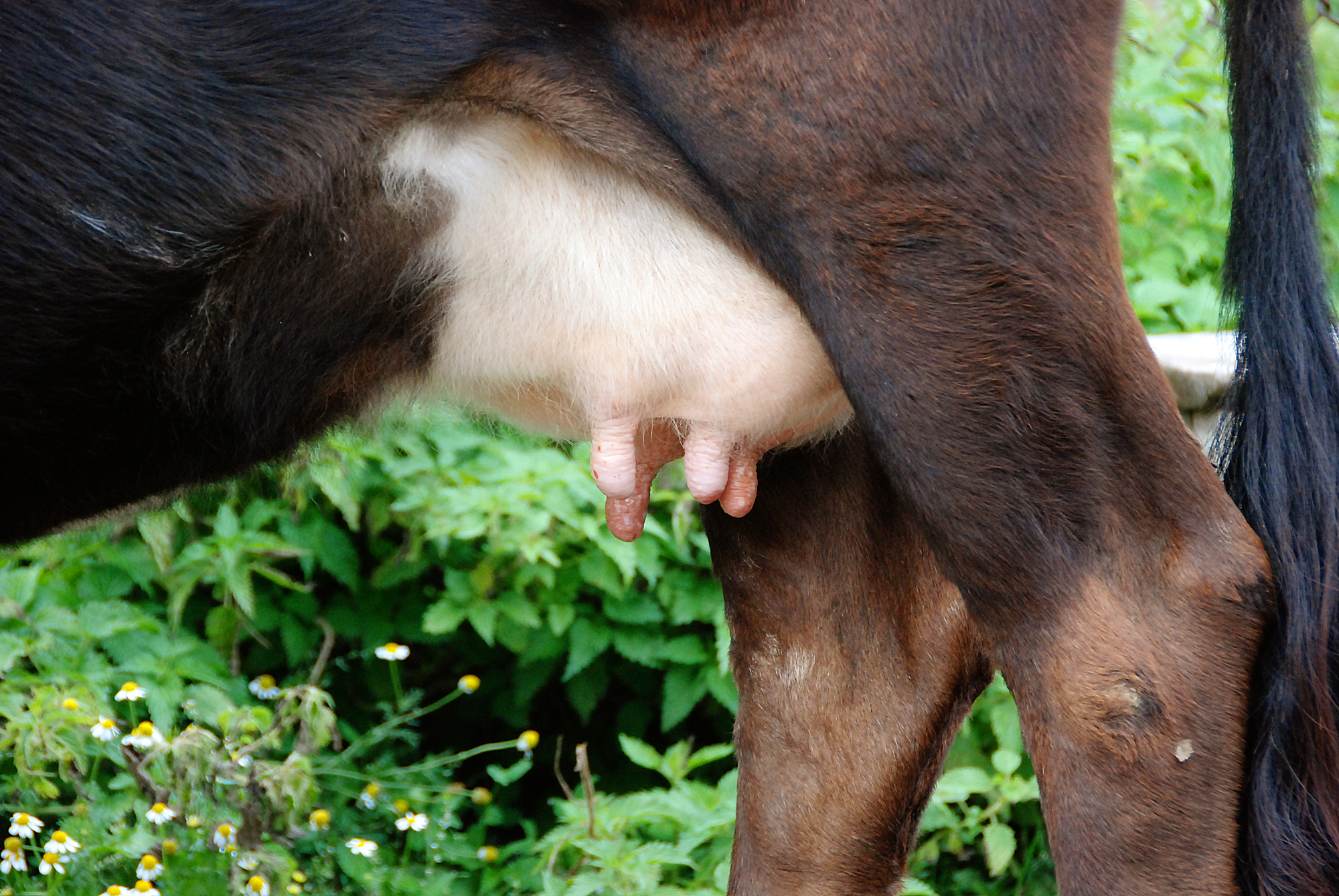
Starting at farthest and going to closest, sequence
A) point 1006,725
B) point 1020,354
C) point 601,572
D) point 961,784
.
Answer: point 601,572, point 1006,725, point 961,784, point 1020,354

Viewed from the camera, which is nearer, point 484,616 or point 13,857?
point 13,857

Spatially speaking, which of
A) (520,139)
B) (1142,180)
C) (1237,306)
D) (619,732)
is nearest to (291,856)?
(619,732)

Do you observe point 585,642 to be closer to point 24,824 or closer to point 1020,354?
point 24,824

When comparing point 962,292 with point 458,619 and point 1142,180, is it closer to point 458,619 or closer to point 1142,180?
point 458,619

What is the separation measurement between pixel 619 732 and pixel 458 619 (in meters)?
0.60

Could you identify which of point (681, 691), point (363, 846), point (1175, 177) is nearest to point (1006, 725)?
point (681, 691)

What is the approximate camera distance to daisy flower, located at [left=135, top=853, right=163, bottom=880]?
2.15 meters

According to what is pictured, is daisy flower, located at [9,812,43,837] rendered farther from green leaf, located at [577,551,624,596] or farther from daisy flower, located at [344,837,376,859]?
green leaf, located at [577,551,624,596]

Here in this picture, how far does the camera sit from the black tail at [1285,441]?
5.38 ft

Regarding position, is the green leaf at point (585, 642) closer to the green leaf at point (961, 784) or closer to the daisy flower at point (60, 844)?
the green leaf at point (961, 784)

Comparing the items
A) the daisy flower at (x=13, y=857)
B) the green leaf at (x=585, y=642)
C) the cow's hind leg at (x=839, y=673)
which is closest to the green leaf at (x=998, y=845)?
the cow's hind leg at (x=839, y=673)

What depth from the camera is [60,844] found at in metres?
2.12

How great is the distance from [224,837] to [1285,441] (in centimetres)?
188

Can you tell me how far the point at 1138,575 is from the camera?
1.61 m
